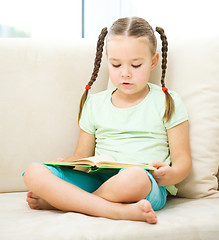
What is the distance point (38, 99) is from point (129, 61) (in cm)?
45

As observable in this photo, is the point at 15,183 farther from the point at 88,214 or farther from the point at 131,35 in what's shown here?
the point at 131,35

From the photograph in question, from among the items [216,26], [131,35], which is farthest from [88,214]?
[216,26]

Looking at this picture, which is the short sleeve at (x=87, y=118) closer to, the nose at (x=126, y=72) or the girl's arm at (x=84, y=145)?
the girl's arm at (x=84, y=145)

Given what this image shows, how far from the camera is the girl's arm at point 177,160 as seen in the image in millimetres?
1244

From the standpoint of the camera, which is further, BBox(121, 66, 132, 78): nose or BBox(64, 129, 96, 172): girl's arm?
BBox(64, 129, 96, 172): girl's arm

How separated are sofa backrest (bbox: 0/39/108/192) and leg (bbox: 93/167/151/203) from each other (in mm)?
514

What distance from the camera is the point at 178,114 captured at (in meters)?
1.41

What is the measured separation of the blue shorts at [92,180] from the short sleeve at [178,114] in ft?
0.77

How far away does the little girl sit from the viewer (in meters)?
1.14

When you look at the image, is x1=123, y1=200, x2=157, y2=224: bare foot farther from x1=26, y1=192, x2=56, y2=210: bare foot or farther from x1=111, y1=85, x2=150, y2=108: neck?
x1=111, y1=85, x2=150, y2=108: neck

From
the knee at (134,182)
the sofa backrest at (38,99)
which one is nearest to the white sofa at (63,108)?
the sofa backrest at (38,99)

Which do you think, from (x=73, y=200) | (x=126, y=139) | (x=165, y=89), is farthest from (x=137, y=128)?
(x=73, y=200)

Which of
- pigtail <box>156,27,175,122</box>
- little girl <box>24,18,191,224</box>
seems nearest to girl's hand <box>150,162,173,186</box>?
little girl <box>24,18,191,224</box>

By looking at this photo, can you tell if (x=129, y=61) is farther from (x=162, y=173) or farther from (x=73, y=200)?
(x=73, y=200)
